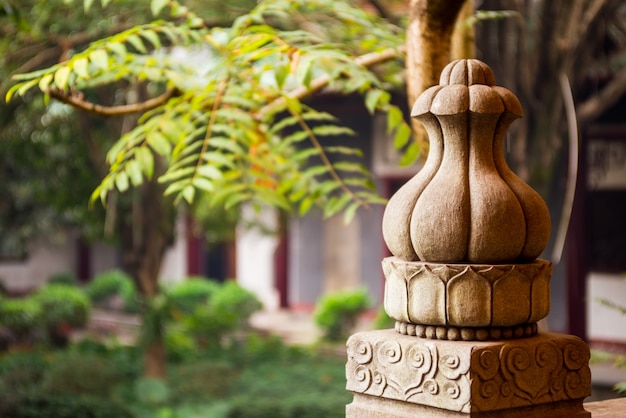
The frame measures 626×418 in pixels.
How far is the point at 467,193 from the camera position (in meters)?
2.44

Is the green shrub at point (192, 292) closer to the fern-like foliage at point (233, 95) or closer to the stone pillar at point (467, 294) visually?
the fern-like foliage at point (233, 95)

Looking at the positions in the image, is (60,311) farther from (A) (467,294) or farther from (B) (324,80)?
(A) (467,294)

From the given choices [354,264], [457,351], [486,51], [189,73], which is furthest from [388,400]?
[354,264]

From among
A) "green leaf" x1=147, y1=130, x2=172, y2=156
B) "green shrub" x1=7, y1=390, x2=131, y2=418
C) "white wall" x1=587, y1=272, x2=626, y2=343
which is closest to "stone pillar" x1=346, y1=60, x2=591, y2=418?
"green leaf" x1=147, y1=130, x2=172, y2=156

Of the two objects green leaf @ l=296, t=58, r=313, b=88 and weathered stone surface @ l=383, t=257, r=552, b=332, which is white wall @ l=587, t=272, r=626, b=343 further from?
weathered stone surface @ l=383, t=257, r=552, b=332

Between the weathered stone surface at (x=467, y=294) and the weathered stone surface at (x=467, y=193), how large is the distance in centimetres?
4

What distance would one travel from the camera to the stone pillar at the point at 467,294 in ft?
7.66

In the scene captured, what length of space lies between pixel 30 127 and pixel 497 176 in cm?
1022

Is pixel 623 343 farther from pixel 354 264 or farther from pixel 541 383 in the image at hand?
pixel 541 383

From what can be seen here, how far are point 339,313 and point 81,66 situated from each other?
483 inches

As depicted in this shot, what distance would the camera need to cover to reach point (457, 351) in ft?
7.54

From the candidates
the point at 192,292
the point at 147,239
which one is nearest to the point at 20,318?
the point at 147,239

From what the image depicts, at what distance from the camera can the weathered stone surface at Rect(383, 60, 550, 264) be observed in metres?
2.40

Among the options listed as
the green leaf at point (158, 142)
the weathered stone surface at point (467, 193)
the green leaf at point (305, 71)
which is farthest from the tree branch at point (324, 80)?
the weathered stone surface at point (467, 193)
